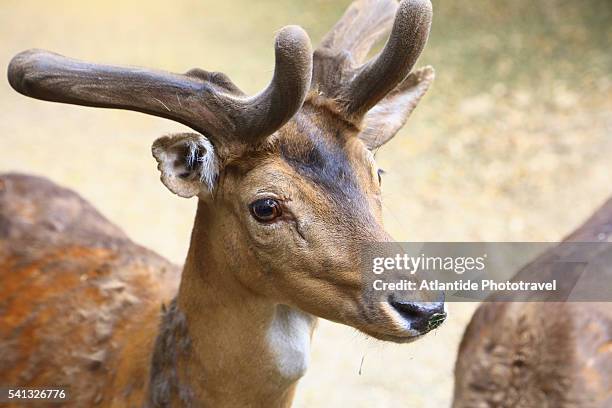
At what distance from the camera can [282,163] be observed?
Answer: 10.4ft

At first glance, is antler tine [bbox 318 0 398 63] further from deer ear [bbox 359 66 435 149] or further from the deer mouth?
the deer mouth

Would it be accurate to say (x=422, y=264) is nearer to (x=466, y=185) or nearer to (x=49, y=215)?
(x=49, y=215)

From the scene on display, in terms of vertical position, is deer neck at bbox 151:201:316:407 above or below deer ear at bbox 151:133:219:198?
below

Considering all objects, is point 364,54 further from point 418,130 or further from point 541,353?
point 418,130

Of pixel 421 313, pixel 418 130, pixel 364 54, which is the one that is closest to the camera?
pixel 421 313

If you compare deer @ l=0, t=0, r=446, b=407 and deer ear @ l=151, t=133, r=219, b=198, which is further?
deer ear @ l=151, t=133, r=219, b=198

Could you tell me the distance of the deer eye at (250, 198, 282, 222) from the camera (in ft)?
10.2

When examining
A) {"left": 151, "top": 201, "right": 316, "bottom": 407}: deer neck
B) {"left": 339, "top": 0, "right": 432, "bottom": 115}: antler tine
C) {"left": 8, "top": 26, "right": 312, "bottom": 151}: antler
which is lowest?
{"left": 151, "top": 201, "right": 316, "bottom": 407}: deer neck

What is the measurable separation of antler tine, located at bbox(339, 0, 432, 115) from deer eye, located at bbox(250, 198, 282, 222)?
51 cm

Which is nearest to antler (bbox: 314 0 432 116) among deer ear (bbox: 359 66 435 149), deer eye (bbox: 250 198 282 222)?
deer ear (bbox: 359 66 435 149)

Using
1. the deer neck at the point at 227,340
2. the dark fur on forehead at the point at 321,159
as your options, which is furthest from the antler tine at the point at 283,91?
the deer neck at the point at 227,340

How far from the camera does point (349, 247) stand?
305 centimetres

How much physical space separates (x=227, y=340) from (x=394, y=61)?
50.1 inches

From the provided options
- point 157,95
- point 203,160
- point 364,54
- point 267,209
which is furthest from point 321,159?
point 364,54
